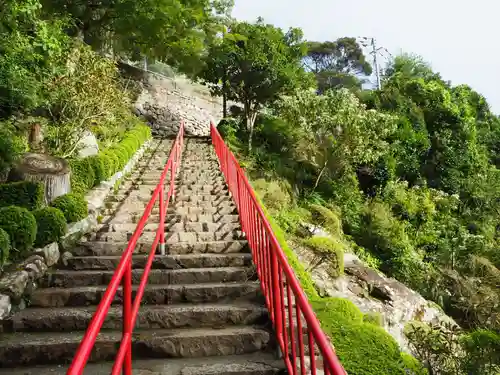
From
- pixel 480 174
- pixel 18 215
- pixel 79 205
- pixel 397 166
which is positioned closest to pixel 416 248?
pixel 397 166

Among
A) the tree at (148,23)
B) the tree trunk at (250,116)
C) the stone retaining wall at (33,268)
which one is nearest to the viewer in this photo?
the stone retaining wall at (33,268)

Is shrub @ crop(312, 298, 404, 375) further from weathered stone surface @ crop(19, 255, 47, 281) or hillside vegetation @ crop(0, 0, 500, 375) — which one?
weathered stone surface @ crop(19, 255, 47, 281)

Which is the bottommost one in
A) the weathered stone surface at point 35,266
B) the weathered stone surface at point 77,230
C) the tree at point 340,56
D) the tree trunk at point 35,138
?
the weathered stone surface at point 35,266

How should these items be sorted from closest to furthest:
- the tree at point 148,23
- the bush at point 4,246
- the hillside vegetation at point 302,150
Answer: the bush at point 4,246, the hillside vegetation at point 302,150, the tree at point 148,23

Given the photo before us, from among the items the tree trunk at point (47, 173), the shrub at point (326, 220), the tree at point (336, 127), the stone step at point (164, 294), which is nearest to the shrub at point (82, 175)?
the tree trunk at point (47, 173)

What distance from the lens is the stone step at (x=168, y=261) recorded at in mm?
4465

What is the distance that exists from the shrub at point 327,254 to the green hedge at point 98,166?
4.59 metres

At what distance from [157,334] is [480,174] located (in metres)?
20.7

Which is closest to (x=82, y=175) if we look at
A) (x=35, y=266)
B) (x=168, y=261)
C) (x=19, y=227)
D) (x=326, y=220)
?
(x=19, y=227)

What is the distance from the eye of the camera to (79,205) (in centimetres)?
546

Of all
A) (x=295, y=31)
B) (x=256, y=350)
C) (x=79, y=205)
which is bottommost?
(x=256, y=350)

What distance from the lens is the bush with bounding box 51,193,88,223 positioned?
522 centimetres

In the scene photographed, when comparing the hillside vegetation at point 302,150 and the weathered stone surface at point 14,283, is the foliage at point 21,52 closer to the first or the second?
the hillside vegetation at point 302,150

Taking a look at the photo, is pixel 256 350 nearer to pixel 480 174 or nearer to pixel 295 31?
pixel 295 31
